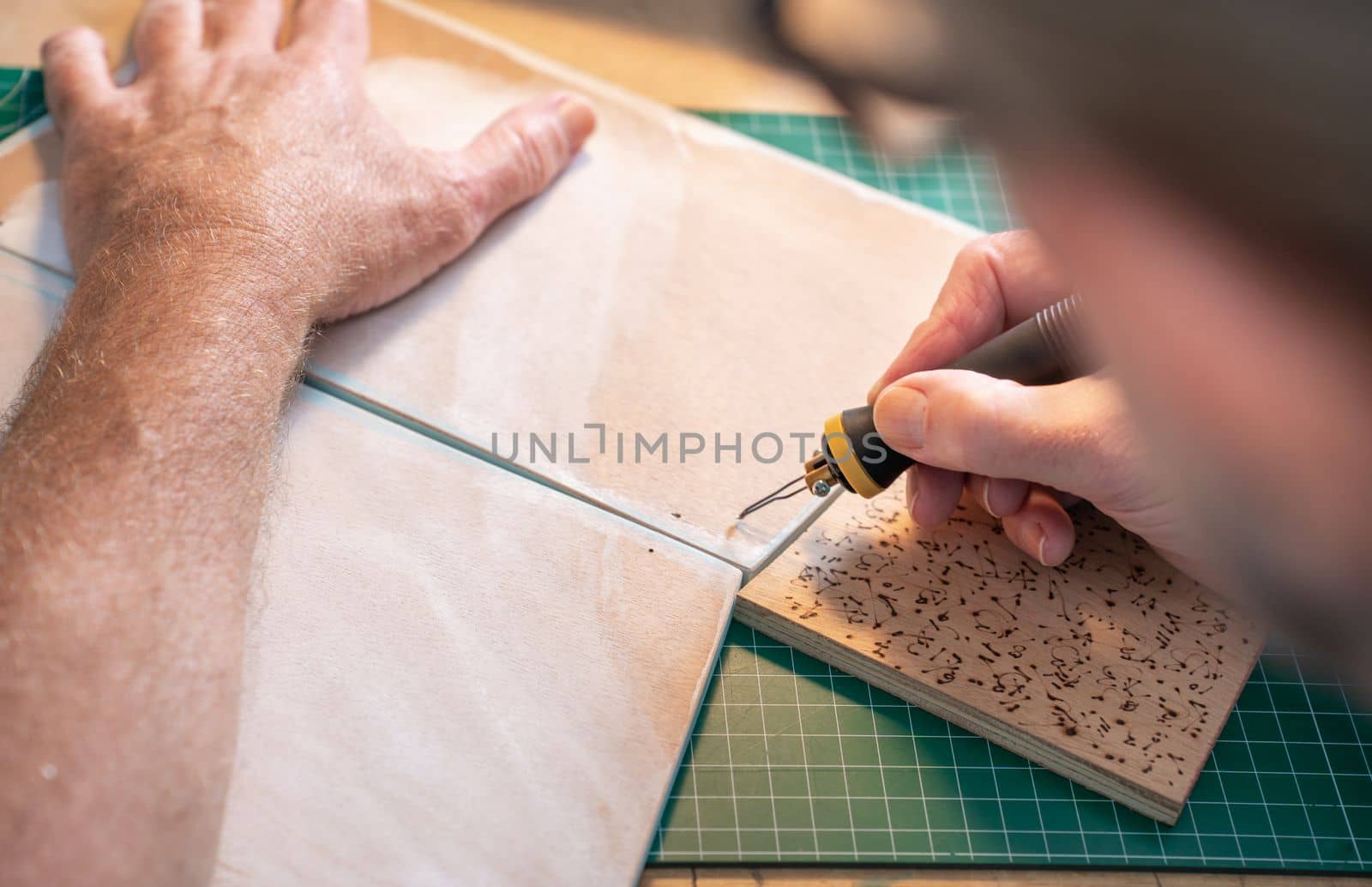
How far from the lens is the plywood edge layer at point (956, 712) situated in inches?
43.4

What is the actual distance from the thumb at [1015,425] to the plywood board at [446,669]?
298 millimetres

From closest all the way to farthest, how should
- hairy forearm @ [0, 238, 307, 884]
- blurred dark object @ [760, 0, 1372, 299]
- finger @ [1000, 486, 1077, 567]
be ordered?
blurred dark object @ [760, 0, 1372, 299]
hairy forearm @ [0, 238, 307, 884]
finger @ [1000, 486, 1077, 567]

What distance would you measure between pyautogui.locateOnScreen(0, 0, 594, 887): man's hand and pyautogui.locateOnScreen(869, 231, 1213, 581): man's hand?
2.28 feet

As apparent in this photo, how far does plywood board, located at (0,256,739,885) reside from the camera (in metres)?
0.98

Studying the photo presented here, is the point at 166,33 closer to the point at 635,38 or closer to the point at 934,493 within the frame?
the point at 635,38

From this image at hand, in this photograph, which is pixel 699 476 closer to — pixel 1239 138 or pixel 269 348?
pixel 269 348

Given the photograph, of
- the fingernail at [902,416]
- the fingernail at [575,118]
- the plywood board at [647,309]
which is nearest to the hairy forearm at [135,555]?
the plywood board at [647,309]

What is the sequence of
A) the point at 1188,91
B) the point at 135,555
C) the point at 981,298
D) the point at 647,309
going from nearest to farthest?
the point at 1188,91 < the point at 135,555 < the point at 981,298 < the point at 647,309

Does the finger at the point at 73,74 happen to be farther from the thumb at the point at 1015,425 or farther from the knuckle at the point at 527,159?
the thumb at the point at 1015,425

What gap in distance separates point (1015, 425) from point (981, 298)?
1.03 ft

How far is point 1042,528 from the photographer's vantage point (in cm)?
123

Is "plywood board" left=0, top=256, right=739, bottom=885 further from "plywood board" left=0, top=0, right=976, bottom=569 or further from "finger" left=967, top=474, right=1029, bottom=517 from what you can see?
"finger" left=967, top=474, right=1029, bottom=517

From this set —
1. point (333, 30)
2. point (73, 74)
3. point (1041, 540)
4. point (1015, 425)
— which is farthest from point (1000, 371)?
point (73, 74)

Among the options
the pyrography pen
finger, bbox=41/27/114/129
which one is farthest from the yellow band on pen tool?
finger, bbox=41/27/114/129
